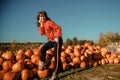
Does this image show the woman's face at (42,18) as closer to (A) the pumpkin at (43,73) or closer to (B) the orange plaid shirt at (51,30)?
(B) the orange plaid shirt at (51,30)

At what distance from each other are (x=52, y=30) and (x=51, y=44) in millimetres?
342

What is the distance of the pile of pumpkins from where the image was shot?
539 cm

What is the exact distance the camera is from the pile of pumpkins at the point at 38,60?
539 centimetres

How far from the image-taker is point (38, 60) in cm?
609

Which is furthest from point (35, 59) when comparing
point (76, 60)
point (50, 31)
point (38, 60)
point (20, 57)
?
point (76, 60)

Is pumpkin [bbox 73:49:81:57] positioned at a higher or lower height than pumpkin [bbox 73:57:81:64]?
higher

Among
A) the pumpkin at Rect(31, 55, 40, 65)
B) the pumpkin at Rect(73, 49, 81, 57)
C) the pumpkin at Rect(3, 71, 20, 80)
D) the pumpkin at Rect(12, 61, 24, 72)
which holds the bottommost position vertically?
the pumpkin at Rect(3, 71, 20, 80)

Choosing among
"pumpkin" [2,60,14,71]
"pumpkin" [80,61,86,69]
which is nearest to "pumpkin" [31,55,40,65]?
"pumpkin" [2,60,14,71]

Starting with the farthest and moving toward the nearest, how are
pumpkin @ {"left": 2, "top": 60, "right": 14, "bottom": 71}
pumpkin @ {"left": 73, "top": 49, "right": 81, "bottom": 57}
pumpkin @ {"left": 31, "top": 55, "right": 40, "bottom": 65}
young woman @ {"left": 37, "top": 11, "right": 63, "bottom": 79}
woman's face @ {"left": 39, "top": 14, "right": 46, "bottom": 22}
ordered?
pumpkin @ {"left": 73, "top": 49, "right": 81, "bottom": 57} → pumpkin @ {"left": 31, "top": 55, "right": 40, "bottom": 65} → pumpkin @ {"left": 2, "top": 60, "right": 14, "bottom": 71} → woman's face @ {"left": 39, "top": 14, "right": 46, "bottom": 22} → young woman @ {"left": 37, "top": 11, "right": 63, "bottom": 79}

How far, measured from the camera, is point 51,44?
5.20 meters

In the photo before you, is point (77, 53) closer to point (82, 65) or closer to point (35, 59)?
point (82, 65)

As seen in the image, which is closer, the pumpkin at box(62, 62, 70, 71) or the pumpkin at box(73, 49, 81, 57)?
the pumpkin at box(62, 62, 70, 71)

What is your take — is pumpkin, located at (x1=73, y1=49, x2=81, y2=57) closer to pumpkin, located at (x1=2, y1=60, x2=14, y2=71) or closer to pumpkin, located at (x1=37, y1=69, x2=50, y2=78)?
pumpkin, located at (x1=37, y1=69, x2=50, y2=78)

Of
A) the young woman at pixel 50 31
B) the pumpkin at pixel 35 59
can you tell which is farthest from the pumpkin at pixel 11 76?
the pumpkin at pixel 35 59
